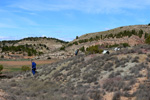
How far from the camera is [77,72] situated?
17.6m

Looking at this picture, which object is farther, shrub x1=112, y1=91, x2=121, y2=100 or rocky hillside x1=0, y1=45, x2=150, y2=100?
rocky hillside x1=0, y1=45, x2=150, y2=100

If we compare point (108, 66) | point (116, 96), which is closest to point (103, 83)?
point (116, 96)

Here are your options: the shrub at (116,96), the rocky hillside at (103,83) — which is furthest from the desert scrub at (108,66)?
the shrub at (116,96)

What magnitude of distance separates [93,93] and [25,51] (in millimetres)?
94688

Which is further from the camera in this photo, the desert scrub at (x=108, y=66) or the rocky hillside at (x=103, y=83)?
the desert scrub at (x=108, y=66)

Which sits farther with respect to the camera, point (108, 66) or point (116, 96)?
point (108, 66)

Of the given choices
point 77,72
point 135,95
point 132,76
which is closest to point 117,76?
point 132,76

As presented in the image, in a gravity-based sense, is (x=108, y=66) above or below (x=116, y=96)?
above

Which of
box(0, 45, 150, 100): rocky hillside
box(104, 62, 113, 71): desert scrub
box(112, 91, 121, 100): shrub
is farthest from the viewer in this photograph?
box(104, 62, 113, 71): desert scrub

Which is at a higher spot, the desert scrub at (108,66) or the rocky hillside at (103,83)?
the desert scrub at (108,66)

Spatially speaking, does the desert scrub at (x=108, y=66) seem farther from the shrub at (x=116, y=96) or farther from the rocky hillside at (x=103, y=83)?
the shrub at (x=116, y=96)

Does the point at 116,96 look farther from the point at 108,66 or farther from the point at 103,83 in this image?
the point at 108,66

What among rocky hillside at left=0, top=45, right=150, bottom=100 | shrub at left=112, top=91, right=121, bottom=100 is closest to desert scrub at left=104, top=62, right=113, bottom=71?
rocky hillside at left=0, top=45, right=150, bottom=100

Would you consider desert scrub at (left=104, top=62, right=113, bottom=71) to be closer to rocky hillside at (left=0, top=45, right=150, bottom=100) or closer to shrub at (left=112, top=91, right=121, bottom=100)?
rocky hillside at (left=0, top=45, right=150, bottom=100)
